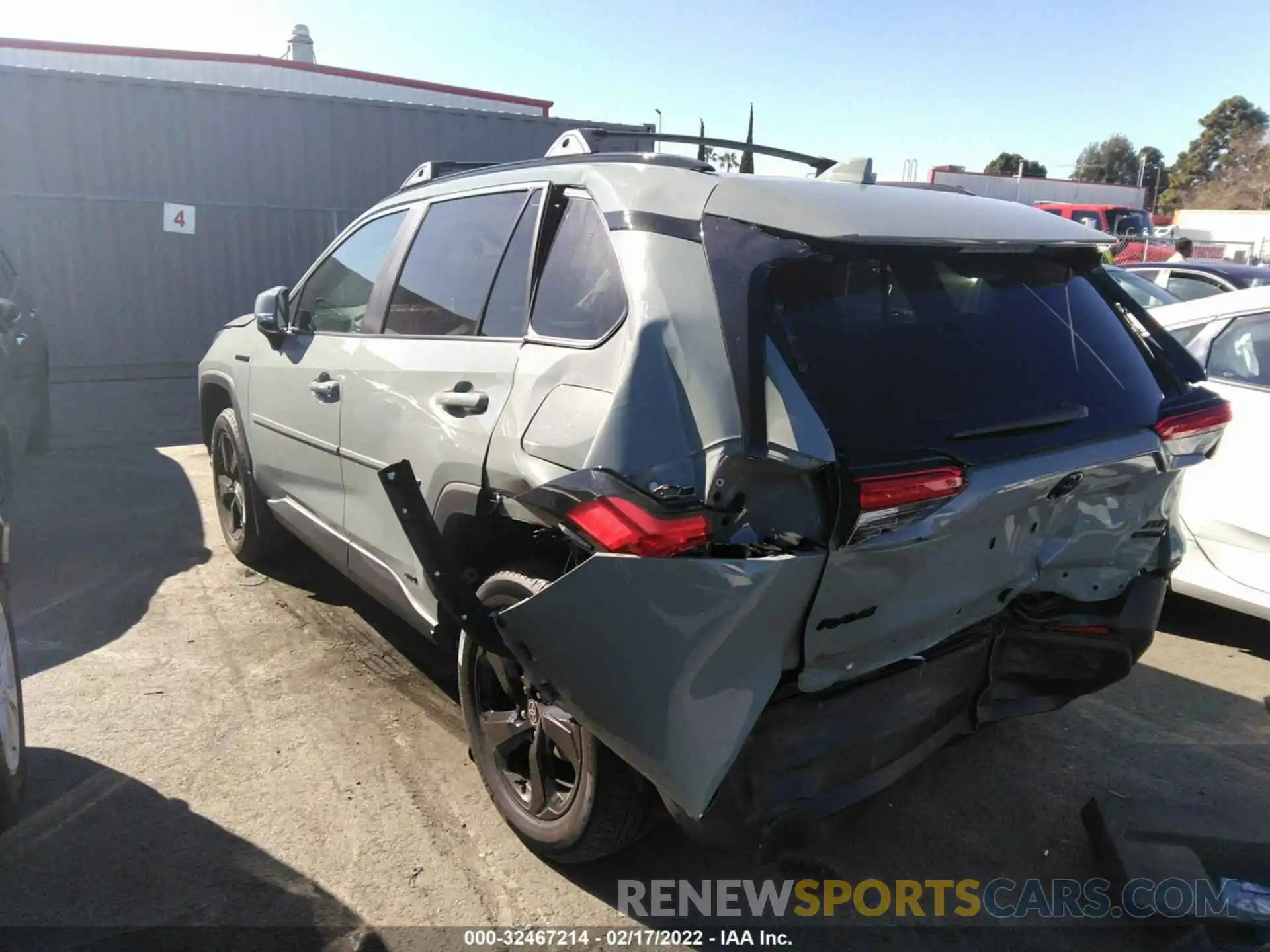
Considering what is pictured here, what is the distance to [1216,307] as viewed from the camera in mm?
4703

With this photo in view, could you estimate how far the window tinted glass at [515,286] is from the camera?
2945mm

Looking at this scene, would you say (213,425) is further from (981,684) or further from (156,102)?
(156,102)

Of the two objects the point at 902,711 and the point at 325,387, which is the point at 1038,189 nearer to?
the point at 325,387

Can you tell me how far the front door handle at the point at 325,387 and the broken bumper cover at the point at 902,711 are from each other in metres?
2.30

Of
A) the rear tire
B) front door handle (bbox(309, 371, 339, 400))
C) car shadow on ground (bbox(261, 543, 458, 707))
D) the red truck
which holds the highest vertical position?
the red truck

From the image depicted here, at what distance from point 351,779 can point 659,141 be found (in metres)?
2.50

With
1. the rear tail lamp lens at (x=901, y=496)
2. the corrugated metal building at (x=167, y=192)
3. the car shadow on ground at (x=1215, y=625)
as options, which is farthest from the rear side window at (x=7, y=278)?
the car shadow on ground at (x=1215, y=625)

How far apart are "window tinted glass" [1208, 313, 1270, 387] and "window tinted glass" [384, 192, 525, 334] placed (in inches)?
140

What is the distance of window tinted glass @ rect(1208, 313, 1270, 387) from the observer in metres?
4.42

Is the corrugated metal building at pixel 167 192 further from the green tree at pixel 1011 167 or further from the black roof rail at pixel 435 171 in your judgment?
the green tree at pixel 1011 167

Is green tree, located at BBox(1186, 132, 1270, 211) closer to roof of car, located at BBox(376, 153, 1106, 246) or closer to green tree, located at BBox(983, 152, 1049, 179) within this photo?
green tree, located at BBox(983, 152, 1049, 179)

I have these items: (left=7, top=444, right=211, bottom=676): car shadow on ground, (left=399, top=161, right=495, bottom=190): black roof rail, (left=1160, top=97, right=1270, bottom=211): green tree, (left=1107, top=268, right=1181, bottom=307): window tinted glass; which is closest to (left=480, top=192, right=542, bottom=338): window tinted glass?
(left=399, top=161, right=495, bottom=190): black roof rail

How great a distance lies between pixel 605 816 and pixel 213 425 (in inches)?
157

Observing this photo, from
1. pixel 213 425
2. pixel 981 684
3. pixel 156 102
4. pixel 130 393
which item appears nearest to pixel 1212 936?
pixel 981 684
